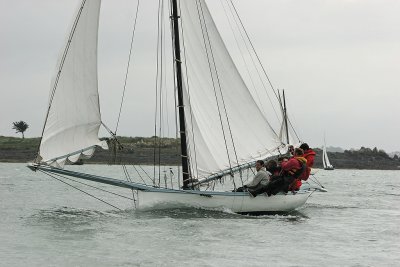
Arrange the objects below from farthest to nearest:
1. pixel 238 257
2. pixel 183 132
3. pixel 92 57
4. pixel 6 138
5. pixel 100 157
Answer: pixel 6 138, pixel 100 157, pixel 183 132, pixel 92 57, pixel 238 257

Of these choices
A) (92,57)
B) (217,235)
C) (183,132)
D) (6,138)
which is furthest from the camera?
(6,138)

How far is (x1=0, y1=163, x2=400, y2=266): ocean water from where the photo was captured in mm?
18500

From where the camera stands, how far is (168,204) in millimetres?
25141

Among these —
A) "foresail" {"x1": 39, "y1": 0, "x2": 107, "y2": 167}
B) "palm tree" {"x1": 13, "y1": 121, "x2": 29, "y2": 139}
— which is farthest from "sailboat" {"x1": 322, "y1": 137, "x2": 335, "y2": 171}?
"foresail" {"x1": 39, "y1": 0, "x2": 107, "y2": 167}

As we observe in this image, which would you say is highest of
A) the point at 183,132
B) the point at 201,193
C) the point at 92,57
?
the point at 92,57

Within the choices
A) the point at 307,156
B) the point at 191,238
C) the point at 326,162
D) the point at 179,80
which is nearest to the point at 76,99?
the point at 179,80

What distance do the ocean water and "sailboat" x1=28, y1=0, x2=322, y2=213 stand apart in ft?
2.59

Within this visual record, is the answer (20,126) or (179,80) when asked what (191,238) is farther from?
(20,126)

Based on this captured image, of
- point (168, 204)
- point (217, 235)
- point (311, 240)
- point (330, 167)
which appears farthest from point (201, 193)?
point (330, 167)

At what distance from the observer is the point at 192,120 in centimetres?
2689

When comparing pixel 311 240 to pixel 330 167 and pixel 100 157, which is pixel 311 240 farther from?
pixel 330 167

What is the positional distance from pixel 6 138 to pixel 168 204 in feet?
290

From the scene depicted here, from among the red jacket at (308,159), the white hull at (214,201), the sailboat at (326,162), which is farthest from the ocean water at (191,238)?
the sailboat at (326,162)

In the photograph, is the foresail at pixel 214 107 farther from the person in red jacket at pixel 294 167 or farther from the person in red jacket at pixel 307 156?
the person in red jacket at pixel 294 167
